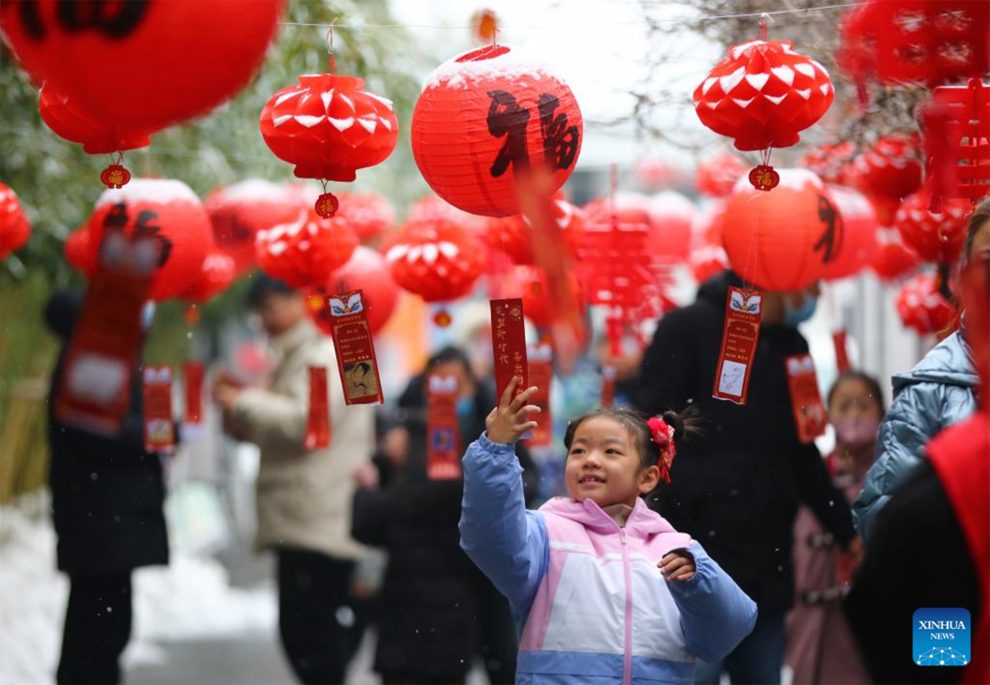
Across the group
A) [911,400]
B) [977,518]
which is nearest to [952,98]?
[911,400]

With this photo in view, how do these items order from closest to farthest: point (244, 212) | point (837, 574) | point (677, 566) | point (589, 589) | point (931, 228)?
point (677, 566)
point (589, 589)
point (931, 228)
point (837, 574)
point (244, 212)

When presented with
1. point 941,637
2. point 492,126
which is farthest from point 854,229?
point 941,637

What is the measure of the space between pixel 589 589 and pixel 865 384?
2.40 meters

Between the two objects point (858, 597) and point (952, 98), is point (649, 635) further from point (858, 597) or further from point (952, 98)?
point (952, 98)

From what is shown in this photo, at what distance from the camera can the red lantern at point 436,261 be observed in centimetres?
566

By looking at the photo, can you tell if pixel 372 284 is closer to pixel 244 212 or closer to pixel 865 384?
pixel 244 212

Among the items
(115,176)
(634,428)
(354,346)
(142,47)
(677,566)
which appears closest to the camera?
(142,47)

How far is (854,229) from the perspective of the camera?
6.03 m

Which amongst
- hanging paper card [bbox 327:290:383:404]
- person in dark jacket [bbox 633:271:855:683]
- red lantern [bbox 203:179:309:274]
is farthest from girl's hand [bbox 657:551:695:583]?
red lantern [bbox 203:179:309:274]

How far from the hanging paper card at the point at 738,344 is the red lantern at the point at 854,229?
1691mm

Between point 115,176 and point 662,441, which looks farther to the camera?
point 115,176

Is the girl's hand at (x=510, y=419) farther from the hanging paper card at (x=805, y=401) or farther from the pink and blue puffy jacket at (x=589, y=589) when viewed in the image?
the hanging paper card at (x=805, y=401)

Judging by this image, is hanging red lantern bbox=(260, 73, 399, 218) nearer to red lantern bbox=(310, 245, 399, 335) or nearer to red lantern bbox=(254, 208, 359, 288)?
red lantern bbox=(254, 208, 359, 288)

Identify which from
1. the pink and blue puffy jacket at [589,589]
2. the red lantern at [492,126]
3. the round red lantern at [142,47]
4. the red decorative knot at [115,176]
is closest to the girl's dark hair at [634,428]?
the pink and blue puffy jacket at [589,589]
